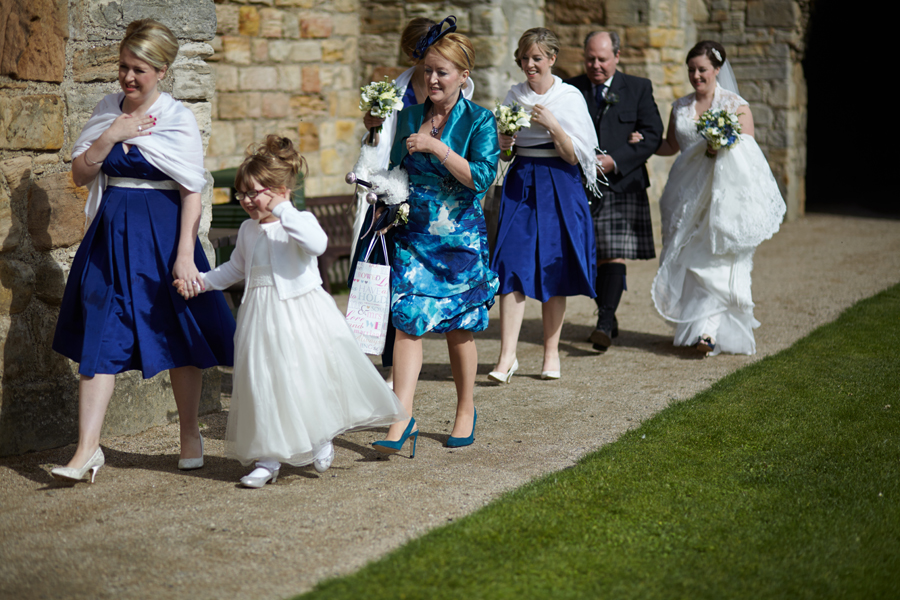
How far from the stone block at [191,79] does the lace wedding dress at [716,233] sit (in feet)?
10.0

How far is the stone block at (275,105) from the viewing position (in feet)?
27.4

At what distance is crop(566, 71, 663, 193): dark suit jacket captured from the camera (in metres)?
5.86

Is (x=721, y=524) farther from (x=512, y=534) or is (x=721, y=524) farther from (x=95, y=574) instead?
(x=95, y=574)

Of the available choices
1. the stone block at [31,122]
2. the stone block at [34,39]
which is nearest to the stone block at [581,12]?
the stone block at [34,39]

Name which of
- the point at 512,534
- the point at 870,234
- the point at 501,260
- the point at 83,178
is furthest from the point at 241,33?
the point at 870,234

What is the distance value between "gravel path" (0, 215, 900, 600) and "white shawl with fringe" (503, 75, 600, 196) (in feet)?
4.23

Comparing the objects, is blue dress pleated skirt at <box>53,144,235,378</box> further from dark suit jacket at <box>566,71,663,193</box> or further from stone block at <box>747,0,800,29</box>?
Answer: stone block at <box>747,0,800,29</box>

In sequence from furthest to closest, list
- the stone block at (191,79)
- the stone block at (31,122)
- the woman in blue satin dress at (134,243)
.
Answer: the stone block at (191,79)
the stone block at (31,122)
the woman in blue satin dress at (134,243)

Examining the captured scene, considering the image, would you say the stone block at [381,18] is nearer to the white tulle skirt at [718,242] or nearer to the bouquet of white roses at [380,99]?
the white tulle skirt at [718,242]

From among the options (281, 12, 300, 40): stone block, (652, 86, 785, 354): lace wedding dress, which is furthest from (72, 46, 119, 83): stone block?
(281, 12, 300, 40): stone block

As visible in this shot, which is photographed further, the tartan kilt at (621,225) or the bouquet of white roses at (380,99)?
the tartan kilt at (621,225)

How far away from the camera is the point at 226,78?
316 inches

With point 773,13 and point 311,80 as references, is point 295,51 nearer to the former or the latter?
point 311,80

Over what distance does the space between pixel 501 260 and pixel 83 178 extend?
7.87 ft
